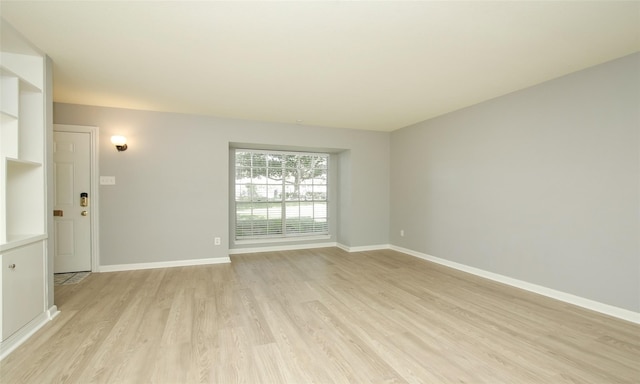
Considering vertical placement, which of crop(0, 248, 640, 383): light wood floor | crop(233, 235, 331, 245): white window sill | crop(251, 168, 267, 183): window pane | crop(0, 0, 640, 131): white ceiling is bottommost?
crop(0, 248, 640, 383): light wood floor

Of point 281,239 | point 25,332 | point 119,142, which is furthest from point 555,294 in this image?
point 119,142

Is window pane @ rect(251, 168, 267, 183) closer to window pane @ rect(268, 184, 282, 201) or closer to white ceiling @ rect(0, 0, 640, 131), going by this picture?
window pane @ rect(268, 184, 282, 201)

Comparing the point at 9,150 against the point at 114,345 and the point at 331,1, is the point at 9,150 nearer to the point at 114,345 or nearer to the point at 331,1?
the point at 114,345

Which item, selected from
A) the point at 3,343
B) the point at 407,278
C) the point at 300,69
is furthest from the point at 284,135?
the point at 3,343

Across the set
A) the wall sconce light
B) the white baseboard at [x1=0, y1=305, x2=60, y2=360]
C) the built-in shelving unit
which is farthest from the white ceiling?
the white baseboard at [x1=0, y1=305, x2=60, y2=360]

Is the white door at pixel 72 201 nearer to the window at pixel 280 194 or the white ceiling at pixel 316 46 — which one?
the white ceiling at pixel 316 46

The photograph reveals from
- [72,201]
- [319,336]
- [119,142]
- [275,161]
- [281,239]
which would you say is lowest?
[319,336]

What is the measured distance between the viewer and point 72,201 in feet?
12.6

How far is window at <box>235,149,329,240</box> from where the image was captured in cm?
532

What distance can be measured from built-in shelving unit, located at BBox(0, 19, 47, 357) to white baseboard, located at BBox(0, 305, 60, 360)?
18mm

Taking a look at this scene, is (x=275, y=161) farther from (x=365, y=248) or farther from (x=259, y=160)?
(x=365, y=248)

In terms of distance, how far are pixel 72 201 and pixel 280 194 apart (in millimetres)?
3225

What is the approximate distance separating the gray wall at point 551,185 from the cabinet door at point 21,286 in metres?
4.90

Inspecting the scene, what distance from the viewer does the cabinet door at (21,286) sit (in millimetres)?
1976
